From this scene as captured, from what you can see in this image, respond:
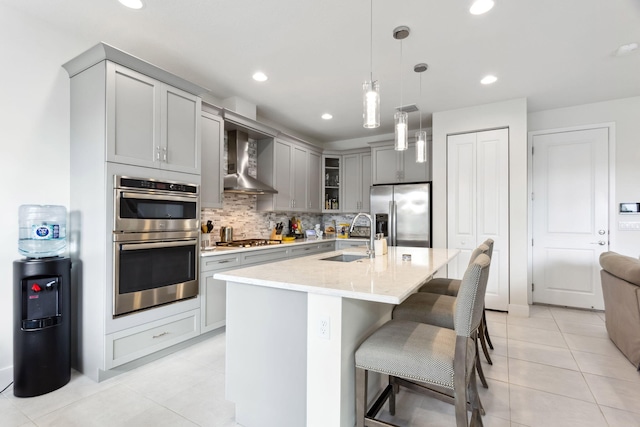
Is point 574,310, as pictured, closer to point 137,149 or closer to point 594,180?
point 594,180

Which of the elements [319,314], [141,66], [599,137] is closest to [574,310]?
[599,137]

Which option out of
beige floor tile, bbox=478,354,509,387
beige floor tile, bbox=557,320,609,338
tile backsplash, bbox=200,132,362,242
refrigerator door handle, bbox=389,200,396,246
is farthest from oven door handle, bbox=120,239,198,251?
beige floor tile, bbox=557,320,609,338

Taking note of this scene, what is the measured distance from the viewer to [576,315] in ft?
12.8

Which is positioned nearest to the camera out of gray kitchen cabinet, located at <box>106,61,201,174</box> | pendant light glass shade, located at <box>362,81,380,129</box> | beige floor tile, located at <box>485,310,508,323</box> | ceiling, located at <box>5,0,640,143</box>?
pendant light glass shade, located at <box>362,81,380,129</box>

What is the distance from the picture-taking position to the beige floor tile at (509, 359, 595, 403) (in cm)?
214

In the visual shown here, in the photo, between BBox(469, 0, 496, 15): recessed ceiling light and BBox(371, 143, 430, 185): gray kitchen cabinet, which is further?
BBox(371, 143, 430, 185): gray kitchen cabinet

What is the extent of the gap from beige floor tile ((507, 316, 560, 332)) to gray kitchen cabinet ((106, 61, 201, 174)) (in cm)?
386

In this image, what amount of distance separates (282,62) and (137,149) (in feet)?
4.97

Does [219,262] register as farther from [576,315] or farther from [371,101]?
[576,315]

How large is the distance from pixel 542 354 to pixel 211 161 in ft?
12.1

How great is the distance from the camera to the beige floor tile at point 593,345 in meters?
2.78

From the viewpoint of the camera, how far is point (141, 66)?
246 centimetres

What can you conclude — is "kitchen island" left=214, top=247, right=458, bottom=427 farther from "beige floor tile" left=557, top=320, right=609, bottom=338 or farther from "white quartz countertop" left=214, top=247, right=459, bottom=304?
"beige floor tile" left=557, top=320, right=609, bottom=338

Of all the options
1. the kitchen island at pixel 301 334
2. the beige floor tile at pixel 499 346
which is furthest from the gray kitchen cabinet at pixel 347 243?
the kitchen island at pixel 301 334
